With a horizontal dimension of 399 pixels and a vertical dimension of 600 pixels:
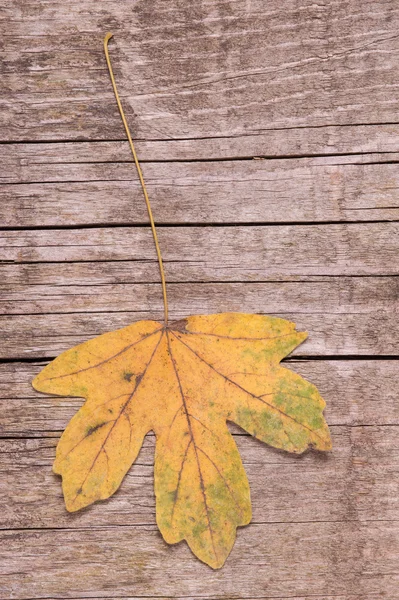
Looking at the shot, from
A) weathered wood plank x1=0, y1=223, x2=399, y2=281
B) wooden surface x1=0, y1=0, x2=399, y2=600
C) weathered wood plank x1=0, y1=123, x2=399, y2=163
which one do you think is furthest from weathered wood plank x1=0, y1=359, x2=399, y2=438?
weathered wood plank x1=0, y1=123, x2=399, y2=163

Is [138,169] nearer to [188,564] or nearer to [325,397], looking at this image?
[325,397]

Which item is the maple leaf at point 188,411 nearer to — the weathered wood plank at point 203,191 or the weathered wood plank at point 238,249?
the weathered wood plank at point 238,249

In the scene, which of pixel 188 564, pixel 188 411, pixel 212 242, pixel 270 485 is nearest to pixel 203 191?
pixel 212 242

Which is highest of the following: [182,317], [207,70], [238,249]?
[207,70]

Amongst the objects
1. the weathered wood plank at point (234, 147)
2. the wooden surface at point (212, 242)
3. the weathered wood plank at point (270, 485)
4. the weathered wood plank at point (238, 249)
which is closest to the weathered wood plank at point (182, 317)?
the wooden surface at point (212, 242)

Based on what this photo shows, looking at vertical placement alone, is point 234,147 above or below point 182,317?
above

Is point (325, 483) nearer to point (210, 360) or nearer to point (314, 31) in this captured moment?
point (210, 360)
